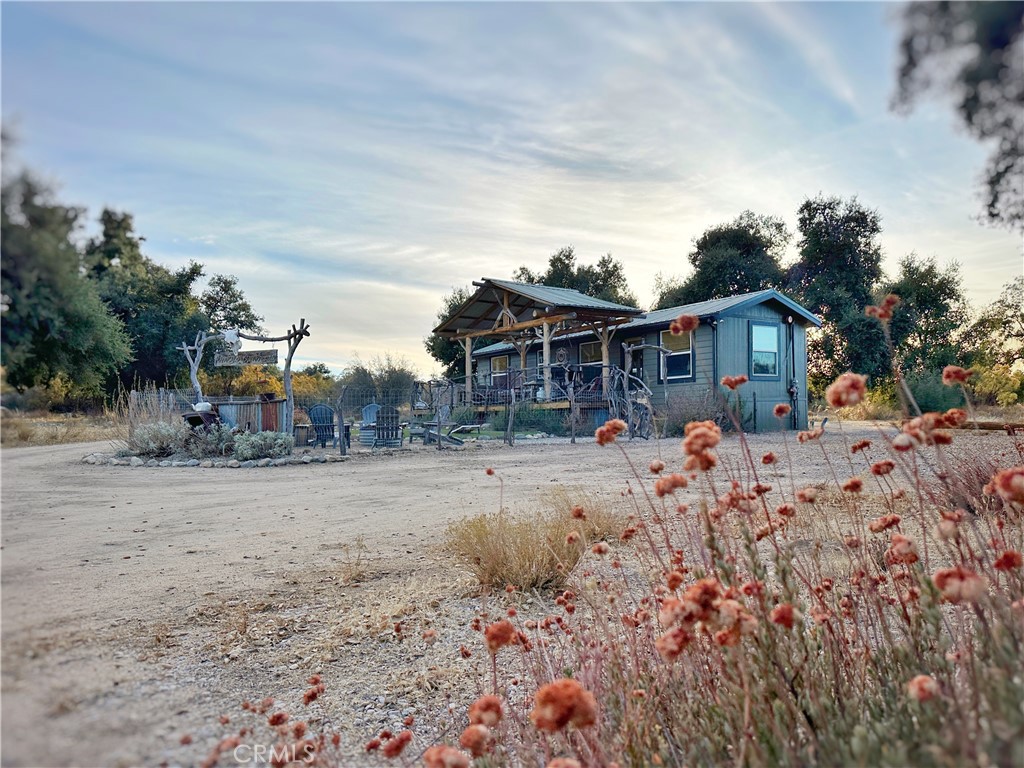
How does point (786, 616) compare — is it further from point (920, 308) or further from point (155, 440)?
point (920, 308)

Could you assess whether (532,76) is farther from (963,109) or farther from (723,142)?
(963,109)

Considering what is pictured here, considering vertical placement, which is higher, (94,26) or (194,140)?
(94,26)

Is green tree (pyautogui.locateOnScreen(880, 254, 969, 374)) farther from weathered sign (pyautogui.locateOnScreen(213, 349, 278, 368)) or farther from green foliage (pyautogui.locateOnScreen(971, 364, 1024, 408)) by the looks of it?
weathered sign (pyautogui.locateOnScreen(213, 349, 278, 368))

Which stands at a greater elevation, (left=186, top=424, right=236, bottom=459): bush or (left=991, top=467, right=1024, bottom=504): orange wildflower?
(left=991, top=467, right=1024, bottom=504): orange wildflower

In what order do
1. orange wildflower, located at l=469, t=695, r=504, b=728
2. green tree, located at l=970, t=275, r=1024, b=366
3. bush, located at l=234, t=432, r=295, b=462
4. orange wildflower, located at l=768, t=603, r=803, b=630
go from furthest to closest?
bush, located at l=234, t=432, r=295, b=462 → green tree, located at l=970, t=275, r=1024, b=366 → orange wildflower, located at l=768, t=603, r=803, b=630 → orange wildflower, located at l=469, t=695, r=504, b=728

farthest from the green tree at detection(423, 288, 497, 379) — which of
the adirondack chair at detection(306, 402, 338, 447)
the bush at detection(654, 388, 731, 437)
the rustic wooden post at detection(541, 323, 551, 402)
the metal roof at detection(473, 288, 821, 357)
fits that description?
the adirondack chair at detection(306, 402, 338, 447)

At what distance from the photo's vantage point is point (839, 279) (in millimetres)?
28078

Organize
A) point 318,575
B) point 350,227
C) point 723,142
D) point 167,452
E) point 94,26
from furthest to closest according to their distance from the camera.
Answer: point 167,452, point 318,575, point 350,227, point 723,142, point 94,26

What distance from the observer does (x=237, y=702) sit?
82.6 inches

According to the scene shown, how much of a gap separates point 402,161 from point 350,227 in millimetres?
307

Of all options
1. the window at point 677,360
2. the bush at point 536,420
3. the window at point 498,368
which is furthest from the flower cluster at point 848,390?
the window at point 498,368

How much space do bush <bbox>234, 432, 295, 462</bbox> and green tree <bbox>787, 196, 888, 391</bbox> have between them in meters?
21.9

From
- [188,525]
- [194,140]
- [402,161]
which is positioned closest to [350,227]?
[402,161]

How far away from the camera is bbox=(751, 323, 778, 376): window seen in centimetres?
1978
